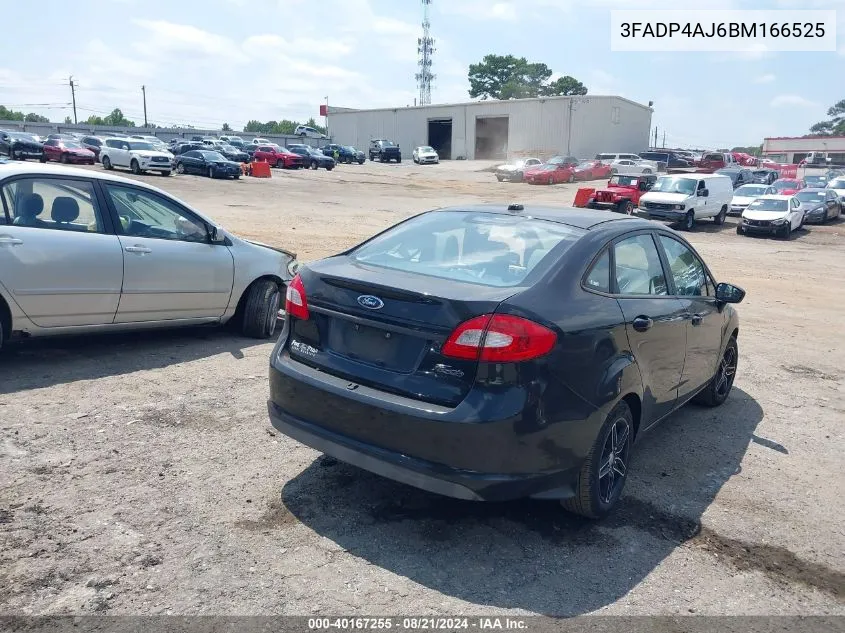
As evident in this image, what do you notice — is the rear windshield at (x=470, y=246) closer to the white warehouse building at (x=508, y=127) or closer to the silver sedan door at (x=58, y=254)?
the silver sedan door at (x=58, y=254)

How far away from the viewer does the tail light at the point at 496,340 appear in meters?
3.30

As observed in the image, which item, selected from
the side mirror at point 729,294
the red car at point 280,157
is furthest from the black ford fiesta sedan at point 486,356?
the red car at point 280,157

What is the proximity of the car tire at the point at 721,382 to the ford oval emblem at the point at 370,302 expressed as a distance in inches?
128

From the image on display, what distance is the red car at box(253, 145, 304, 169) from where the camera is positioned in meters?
46.9

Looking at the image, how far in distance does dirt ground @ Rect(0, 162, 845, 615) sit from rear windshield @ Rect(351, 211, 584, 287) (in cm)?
130

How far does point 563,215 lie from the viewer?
179 inches

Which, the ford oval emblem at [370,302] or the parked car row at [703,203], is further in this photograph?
the parked car row at [703,203]

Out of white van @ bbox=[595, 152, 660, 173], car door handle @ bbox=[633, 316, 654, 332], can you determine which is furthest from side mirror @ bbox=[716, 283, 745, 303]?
white van @ bbox=[595, 152, 660, 173]

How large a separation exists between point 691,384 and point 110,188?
5.05m

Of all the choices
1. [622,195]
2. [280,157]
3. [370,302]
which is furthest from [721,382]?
[280,157]

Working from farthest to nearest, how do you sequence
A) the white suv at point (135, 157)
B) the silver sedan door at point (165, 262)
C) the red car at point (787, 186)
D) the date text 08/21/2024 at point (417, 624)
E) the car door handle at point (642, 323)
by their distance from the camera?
1. the white suv at point (135, 157)
2. the red car at point (787, 186)
3. the silver sedan door at point (165, 262)
4. the car door handle at point (642, 323)
5. the date text 08/21/2024 at point (417, 624)

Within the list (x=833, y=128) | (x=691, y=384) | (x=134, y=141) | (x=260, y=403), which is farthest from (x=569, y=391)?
(x=833, y=128)

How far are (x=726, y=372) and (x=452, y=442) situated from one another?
12.1ft

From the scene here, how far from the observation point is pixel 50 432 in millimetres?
4633
